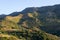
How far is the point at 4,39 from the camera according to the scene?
192125 millimetres

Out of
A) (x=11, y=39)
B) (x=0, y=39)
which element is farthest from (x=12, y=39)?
(x=0, y=39)

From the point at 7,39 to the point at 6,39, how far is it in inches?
43.8

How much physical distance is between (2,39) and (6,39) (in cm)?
488

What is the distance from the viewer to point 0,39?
193 metres

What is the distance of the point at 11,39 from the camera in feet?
637

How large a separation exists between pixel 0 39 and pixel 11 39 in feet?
38.7

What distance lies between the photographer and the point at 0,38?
196875 mm

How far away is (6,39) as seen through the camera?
195625 millimetres

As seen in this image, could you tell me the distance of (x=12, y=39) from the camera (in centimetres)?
19412

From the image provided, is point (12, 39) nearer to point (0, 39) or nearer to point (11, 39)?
point (11, 39)

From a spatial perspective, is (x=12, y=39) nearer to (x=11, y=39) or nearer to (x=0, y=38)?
(x=11, y=39)

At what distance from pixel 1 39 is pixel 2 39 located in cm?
173

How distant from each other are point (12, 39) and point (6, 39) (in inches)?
271

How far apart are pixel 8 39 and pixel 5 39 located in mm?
3570
